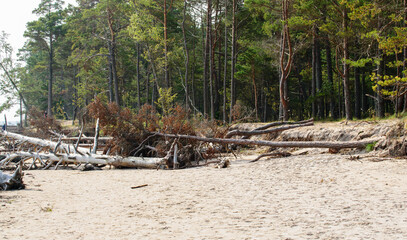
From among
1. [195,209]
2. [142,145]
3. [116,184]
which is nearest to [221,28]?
[142,145]

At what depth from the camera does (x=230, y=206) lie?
227 inches

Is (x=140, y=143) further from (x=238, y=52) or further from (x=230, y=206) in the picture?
(x=238, y=52)

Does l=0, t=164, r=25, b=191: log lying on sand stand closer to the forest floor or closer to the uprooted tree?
the forest floor

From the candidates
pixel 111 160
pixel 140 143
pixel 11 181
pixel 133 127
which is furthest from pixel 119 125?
pixel 11 181

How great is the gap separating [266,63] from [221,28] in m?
7.12

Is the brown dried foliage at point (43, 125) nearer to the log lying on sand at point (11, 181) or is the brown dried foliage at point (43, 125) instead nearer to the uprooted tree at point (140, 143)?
the uprooted tree at point (140, 143)

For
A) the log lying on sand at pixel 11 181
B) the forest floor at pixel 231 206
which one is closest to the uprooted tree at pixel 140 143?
the forest floor at pixel 231 206

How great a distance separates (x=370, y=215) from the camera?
4.62 meters

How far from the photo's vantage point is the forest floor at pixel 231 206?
14.0 feet

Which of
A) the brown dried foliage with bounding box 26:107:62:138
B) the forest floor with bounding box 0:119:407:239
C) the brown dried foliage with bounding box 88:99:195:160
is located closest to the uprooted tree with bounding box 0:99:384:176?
the brown dried foliage with bounding box 88:99:195:160

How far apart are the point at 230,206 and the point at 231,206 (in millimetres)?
19

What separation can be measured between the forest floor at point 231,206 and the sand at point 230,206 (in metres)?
0.01

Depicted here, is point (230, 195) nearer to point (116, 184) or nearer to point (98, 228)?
Result: point (98, 228)

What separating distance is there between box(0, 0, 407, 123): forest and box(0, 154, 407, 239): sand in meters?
5.86
